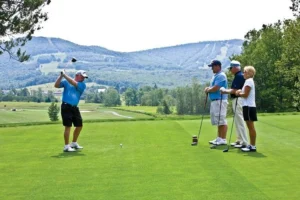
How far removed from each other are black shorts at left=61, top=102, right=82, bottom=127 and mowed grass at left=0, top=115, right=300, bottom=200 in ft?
2.43

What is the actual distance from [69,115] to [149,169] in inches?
150

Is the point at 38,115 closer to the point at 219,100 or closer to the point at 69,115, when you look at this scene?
the point at 69,115

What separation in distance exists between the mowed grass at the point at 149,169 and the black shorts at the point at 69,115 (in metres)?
0.74

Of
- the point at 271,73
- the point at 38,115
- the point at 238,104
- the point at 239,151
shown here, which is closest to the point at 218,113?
the point at 238,104

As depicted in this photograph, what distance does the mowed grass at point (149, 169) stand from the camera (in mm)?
6734

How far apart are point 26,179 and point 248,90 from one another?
5.64m

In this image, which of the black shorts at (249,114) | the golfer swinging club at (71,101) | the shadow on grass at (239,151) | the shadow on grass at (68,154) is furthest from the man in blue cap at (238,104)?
the shadow on grass at (68,154)

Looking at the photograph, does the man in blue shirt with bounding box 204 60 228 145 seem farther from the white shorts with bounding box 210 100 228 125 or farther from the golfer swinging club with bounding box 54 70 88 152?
the golfer swinging club with bounding box 54 70 88 152

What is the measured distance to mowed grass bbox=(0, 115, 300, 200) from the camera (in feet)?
22.1

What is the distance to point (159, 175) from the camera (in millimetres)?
7918

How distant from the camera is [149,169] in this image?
27.7ft

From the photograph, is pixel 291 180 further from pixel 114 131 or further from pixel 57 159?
pixel 114 131

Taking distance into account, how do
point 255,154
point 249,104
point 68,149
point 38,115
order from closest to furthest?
1. point 255,154
2. point 249,104
3. point 68,149
4. point 38,115

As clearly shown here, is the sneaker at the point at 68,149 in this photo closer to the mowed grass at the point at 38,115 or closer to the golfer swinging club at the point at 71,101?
the golfer swinging club at the point at 71,101
